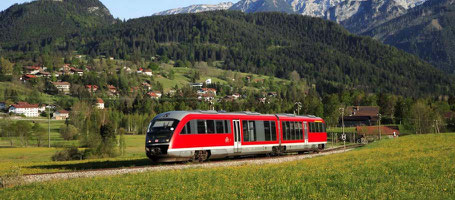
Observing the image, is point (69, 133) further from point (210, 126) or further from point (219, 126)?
point (210, 126)

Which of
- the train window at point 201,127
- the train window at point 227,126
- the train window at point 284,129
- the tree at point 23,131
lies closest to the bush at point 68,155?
the train window at point 284,129

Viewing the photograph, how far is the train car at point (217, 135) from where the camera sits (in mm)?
32656

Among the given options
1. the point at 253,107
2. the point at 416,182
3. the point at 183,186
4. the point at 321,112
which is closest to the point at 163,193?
the point at 183,186

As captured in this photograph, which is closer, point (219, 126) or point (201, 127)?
point (201, 127)

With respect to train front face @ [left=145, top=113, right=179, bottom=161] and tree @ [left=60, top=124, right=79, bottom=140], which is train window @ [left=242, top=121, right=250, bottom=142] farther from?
tree @ [left=60, top=124, right=79, bottom=140]

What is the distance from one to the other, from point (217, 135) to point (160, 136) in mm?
5196

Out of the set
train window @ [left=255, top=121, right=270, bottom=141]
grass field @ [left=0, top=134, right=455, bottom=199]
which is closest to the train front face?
grass field @ [left=0, top=134, right=455, bottom=199]

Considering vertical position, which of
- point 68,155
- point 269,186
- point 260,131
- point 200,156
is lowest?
point 68,155

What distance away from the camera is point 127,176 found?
78.2ft

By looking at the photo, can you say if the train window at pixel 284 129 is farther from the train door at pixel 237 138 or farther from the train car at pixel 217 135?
the train door at pixel 237 138

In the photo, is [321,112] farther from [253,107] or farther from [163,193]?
[163,193]

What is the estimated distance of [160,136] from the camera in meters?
32.7

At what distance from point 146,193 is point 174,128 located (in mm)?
14898

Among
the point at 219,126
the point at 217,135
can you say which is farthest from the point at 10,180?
the point at 219,126
